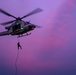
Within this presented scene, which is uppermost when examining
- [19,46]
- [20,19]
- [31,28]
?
[20,19]

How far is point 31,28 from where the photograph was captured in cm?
4150

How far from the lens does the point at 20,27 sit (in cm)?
4331

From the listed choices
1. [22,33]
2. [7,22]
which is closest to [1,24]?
[7,22]

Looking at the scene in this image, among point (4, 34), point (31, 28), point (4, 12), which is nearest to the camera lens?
point (31, 28)

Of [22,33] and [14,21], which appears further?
[14,21]

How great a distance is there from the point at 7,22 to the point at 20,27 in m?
3.22

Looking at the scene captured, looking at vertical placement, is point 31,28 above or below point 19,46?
above

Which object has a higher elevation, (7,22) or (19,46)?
(7,22)

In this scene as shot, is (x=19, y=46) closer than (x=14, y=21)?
Yes

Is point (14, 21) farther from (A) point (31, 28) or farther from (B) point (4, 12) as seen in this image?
(A) point (31, 28)

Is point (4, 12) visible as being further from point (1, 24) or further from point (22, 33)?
point (22, 33)

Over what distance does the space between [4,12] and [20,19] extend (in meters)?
2.98

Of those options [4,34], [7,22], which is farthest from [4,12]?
[4,34]

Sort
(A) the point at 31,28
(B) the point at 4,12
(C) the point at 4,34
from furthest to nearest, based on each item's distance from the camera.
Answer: (C) the point at 4,34
(B) the point at 4,12
(A) the point at 31,28
